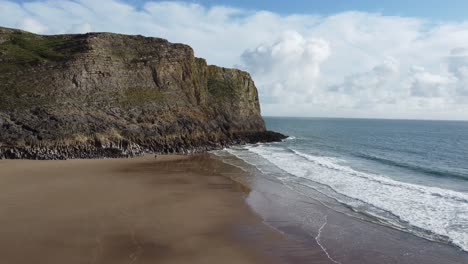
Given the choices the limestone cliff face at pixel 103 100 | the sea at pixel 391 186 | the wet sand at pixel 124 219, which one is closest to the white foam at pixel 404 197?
the sea at pixel 391 186

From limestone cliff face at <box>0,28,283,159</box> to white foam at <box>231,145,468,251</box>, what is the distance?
55.8ft

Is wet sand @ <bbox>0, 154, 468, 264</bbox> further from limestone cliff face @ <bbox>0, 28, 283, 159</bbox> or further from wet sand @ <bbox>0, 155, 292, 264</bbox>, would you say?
limestone cliff face @ <bbox>0, 28, 283, 159</bbox>

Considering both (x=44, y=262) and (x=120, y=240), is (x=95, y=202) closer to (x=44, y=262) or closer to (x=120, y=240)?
(x=120, y=240)

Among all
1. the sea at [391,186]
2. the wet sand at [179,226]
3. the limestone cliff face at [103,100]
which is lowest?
the wet sand at [179,226]

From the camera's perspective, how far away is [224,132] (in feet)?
178

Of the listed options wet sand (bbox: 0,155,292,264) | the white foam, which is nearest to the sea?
the white foam

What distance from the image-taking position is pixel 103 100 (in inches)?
1661

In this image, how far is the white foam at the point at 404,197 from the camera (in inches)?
696

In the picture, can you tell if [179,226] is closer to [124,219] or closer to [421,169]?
[124,219]

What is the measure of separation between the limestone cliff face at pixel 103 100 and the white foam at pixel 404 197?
55.8 ft

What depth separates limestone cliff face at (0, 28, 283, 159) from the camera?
3638 centimetres

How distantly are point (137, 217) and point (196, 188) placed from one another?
761cm

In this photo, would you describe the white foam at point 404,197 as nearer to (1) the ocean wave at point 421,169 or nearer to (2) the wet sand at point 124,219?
(1) the ocean wave at point 421,169

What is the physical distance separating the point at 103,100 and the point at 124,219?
28086mm
